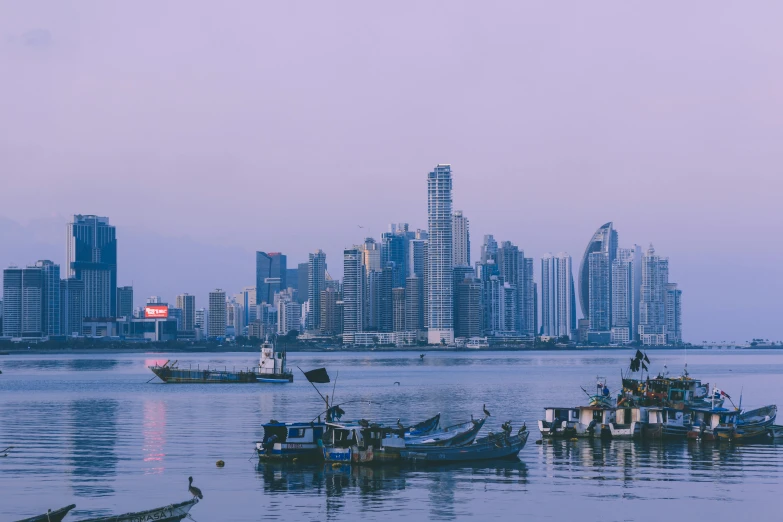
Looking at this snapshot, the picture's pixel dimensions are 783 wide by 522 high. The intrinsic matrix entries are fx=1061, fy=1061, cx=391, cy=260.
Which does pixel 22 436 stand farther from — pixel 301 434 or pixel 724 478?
pixel 724 478

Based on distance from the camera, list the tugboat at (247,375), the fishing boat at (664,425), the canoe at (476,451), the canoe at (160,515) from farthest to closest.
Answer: the tugboat at (247,375) → the fishing boat at (664,425) → the canoe at (476,451) → the canoe at (160,515)

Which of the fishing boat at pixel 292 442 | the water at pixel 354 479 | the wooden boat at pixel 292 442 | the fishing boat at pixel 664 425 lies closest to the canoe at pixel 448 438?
the wooden boat at pixel 292 442

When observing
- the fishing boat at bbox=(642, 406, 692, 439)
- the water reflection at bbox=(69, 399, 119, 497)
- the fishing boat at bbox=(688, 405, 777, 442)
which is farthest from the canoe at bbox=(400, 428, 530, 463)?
the water reflection at bbox=(69, 399, 119, 497)

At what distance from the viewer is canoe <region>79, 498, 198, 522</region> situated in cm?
3459

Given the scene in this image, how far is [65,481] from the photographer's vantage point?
48.4 m

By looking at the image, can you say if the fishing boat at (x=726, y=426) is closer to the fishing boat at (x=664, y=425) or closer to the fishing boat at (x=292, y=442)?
→ the fishing boat at (x=664, y=425)

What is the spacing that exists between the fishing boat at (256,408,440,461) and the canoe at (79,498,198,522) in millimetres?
15496

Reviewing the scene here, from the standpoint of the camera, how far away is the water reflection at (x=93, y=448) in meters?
47.5

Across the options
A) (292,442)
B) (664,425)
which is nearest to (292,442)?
(292,442)

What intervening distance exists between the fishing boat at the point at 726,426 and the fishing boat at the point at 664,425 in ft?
2.13

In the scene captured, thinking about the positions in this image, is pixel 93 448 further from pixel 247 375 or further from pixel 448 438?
pixel 247 375

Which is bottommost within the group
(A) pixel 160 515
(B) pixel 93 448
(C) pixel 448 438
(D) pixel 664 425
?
(B) pixel 93 448

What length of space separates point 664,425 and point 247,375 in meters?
83.0

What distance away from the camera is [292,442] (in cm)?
5394
